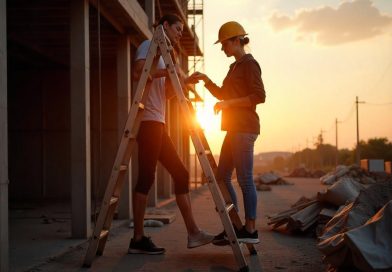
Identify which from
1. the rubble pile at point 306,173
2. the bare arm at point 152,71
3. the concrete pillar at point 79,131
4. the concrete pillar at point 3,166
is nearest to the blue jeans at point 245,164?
the bare arm at point 152,71

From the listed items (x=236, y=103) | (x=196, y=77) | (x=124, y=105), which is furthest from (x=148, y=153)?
(x=124, y=105)

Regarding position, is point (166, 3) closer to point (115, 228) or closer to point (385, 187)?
point (115, 228)

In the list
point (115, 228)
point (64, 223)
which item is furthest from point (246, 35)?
point (64, 223)

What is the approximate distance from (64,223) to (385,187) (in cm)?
613

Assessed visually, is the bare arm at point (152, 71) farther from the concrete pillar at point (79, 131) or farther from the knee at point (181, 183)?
the concrete pillar at point (79, 131)

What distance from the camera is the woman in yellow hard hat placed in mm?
5117

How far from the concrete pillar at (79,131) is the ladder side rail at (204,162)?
7.81 ft

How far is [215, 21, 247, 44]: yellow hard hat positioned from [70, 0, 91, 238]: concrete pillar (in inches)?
93.6

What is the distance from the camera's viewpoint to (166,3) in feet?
55.2

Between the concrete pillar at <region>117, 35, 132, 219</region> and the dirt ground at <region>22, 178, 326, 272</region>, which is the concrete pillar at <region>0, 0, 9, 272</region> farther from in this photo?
the concrete pillar at <region>117, 35, 132, 219</region>

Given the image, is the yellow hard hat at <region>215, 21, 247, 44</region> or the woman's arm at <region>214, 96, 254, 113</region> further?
the yellow hard hat at <region>215, 21, 247, 44</region>

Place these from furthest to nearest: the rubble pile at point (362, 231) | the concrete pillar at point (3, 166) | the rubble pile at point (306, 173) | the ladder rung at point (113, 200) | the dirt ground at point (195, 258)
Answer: the rubble pile at point (306, 173)
the ladder rung at point (113, 200)
the dirt ground at point (195, 258)
the concrete pillar at point (3, 166)
the rubble pile at point (362, 231)

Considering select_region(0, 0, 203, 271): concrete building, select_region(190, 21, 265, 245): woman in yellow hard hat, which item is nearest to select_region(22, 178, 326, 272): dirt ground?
select_region(190, 21, 265, 245): woman in yellow hard hat

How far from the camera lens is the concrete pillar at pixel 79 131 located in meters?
6.93
